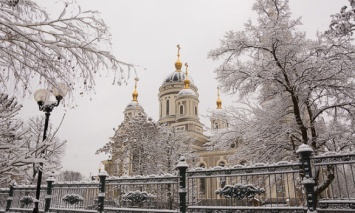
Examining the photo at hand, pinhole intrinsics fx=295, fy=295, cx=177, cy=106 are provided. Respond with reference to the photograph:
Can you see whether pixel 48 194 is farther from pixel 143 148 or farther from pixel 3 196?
pixel 143 148

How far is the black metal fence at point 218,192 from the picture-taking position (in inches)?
236

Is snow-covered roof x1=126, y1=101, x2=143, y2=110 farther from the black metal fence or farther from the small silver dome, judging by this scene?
the black metal fence

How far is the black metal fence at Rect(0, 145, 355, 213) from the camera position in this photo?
5.99 metres

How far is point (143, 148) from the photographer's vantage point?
22.0 meters

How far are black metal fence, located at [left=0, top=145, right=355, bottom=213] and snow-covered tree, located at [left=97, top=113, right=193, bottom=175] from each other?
10.2m

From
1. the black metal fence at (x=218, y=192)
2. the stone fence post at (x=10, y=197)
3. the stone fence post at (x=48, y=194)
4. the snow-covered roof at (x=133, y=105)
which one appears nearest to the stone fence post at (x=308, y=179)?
the black metal fence at (x=218, y=192)

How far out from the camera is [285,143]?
37.3 ft

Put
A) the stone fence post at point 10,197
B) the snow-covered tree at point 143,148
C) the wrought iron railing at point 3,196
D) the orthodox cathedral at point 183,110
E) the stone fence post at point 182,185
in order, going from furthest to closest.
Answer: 1. the orthodox cathedral at point 183,110
2. the snow-covered tree at point 143,148
3. the wrought iron railing at point 3,196
4. the stone fence post at point 10,197
5. the stone fence post at point 182,185

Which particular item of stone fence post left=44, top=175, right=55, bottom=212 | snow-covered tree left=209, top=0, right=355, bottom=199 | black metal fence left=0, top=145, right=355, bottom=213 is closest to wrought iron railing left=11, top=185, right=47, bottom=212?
black metal fence left=0, top=145, right=355, bottom=213

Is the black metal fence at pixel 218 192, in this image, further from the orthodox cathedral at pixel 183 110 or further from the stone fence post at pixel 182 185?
the orthodox cathedral at pixel 183 110

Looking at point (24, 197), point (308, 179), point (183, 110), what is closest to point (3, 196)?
point (24, 197)

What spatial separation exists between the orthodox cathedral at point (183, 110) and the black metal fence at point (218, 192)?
78.4 feet

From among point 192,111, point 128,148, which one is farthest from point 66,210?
point 192,111

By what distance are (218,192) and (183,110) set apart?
33.2 meters
